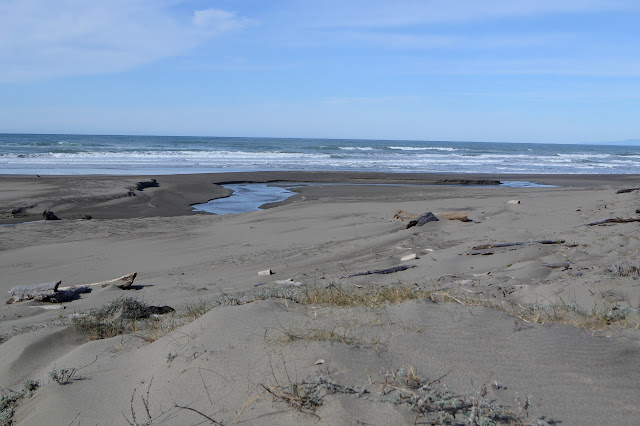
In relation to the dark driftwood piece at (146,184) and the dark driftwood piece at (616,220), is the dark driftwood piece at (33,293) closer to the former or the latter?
the dark driftwood piece at (616,220)

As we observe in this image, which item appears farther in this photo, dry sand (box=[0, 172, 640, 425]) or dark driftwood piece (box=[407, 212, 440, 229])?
dark driftwood piece (box=[407, 212, 440, 229])

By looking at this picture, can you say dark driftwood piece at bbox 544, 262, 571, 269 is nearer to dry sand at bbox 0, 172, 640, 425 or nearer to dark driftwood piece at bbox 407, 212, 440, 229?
dry sand at bbox 0, 172, 640, 425

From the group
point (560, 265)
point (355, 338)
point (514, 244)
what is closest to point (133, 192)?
point (514, 244)

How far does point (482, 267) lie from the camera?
7.21 metres

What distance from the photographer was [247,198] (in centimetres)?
2098

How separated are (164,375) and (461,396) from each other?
5.98ft

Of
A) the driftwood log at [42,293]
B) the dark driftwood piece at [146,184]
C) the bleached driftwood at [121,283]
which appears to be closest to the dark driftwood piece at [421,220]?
the bleached driftwood at [121,283]

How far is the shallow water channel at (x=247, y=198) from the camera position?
17.9 m

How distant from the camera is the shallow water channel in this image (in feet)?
58.8

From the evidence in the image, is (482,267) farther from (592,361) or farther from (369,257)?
(592,361)

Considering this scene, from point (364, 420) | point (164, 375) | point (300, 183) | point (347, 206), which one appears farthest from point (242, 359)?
point (300, 183)

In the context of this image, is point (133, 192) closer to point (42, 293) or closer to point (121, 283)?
point (121, 283)

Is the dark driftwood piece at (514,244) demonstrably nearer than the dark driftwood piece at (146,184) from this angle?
Yes

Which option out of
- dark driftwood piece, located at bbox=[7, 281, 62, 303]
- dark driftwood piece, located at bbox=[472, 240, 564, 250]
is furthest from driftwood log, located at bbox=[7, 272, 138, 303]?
dark driftwood piece, located at bbox=[472, 240, 564, 250]
